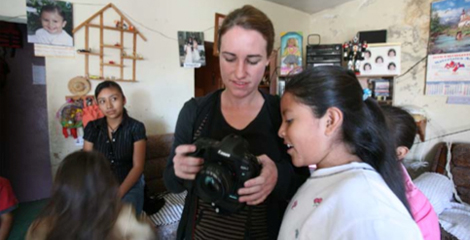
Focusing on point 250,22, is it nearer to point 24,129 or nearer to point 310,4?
point 24,129

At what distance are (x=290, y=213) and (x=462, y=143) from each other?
247 cm

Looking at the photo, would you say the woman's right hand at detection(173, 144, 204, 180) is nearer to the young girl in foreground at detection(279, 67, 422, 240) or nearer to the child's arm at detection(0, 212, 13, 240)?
the young girl in foreground at detection(279, 67, 422, 240)

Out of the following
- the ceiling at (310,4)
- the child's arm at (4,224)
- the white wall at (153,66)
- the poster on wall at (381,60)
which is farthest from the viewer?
the ceiling at (310,4)

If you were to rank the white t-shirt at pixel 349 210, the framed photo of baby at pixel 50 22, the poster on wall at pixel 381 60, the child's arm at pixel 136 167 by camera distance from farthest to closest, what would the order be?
the poster on wall at pixel 381 60
the framed photo of baby at pixel 50 22
the child's arm at pixel 136 167
the white t-shirt at pixel 349 210

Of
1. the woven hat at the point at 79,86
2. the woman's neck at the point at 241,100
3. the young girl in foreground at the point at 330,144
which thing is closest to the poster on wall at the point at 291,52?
the woven hat at the point at 79,86

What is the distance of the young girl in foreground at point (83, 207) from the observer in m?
0.64

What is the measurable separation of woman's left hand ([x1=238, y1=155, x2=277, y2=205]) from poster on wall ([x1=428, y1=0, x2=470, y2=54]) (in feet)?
8.48

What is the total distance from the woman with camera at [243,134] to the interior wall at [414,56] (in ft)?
7.75

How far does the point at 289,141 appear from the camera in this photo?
60 centimetres

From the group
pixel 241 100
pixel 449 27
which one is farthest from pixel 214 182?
pixel 449 27

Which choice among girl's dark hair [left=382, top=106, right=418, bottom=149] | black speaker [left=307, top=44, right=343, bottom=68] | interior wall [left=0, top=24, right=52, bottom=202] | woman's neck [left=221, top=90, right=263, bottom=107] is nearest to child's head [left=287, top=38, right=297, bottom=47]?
black speaker [left=307, top=44, right=343, bottom=68]

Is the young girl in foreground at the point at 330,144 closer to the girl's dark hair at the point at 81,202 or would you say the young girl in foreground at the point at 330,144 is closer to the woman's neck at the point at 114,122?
the girl's dark hair at the point at 81,202

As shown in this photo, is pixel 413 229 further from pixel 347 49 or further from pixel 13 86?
pixel 13 86

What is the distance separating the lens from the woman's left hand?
0.54 m
